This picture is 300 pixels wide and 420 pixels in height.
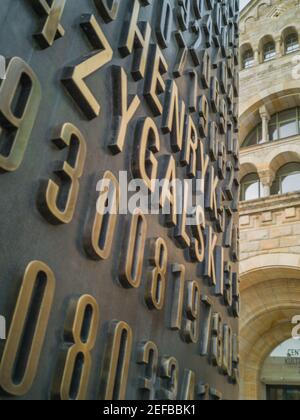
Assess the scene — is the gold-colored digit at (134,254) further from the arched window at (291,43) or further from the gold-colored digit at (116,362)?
the arched window at (291,43)

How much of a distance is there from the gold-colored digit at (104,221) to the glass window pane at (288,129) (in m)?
9.26

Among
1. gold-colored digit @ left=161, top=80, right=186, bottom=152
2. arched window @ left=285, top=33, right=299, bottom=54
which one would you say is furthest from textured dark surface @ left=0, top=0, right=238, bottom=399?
arched window @ left=285, top=33, right=299, bottom=54

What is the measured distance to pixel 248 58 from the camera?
11.1m

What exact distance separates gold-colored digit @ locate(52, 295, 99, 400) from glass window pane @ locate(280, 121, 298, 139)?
31.3 ft

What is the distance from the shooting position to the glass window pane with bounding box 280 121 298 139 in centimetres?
991

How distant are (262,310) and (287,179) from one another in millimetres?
3009

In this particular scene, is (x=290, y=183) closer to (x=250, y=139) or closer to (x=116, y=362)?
(x=250, y=139)

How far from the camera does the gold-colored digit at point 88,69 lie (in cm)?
120

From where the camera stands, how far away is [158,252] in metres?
1.61

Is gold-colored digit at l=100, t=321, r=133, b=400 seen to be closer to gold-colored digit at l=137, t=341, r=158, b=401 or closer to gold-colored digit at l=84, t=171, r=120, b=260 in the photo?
gold-colored digit at l=137, t=341, r=158, b=401

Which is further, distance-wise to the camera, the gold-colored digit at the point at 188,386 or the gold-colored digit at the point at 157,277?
the gold-colored digit at the point at 188,386

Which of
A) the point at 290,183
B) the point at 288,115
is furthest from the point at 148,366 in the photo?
the point at 288,115

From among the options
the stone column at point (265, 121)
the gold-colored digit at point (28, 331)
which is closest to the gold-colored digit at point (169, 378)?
the gold-colored digit at point (28, 331)
